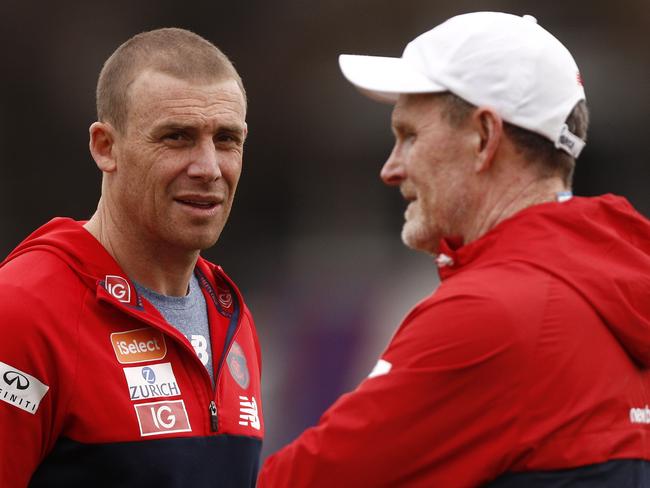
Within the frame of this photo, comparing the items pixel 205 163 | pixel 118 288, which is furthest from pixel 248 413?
pixel 205 163

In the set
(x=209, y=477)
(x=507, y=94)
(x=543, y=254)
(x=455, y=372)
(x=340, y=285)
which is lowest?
(x=340, y=285)

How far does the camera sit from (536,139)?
7.36ft

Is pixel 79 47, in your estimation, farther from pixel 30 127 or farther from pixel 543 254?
pixel 543 254

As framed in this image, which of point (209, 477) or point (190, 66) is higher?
point (190, 66)

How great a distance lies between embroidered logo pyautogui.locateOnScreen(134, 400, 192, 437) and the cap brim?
2.87ft

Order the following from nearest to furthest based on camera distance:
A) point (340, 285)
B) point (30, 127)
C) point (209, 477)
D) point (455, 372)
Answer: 1. point (455, 372)
2. point (209, 477)
3. point (340, 285)
4. point (30, 127)

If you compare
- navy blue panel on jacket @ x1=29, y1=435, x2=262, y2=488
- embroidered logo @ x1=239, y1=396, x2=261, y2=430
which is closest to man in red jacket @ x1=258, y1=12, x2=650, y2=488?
navy blue panel on jacket @ x1=29, y1=435, x2=262, y2=488

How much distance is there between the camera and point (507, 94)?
2211mm

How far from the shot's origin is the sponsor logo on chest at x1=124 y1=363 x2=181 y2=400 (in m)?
2.57

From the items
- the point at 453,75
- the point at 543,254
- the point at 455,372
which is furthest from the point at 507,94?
the point at 455,372

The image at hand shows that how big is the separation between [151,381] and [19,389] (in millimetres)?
335

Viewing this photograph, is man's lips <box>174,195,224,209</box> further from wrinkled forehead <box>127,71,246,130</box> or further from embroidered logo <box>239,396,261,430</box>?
embroidered logo <box>239,396,261,430</box>

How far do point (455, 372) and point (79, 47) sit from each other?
21.7ft

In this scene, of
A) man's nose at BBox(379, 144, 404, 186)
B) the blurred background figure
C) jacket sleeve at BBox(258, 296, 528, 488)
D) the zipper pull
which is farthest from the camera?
the blurred background figure
